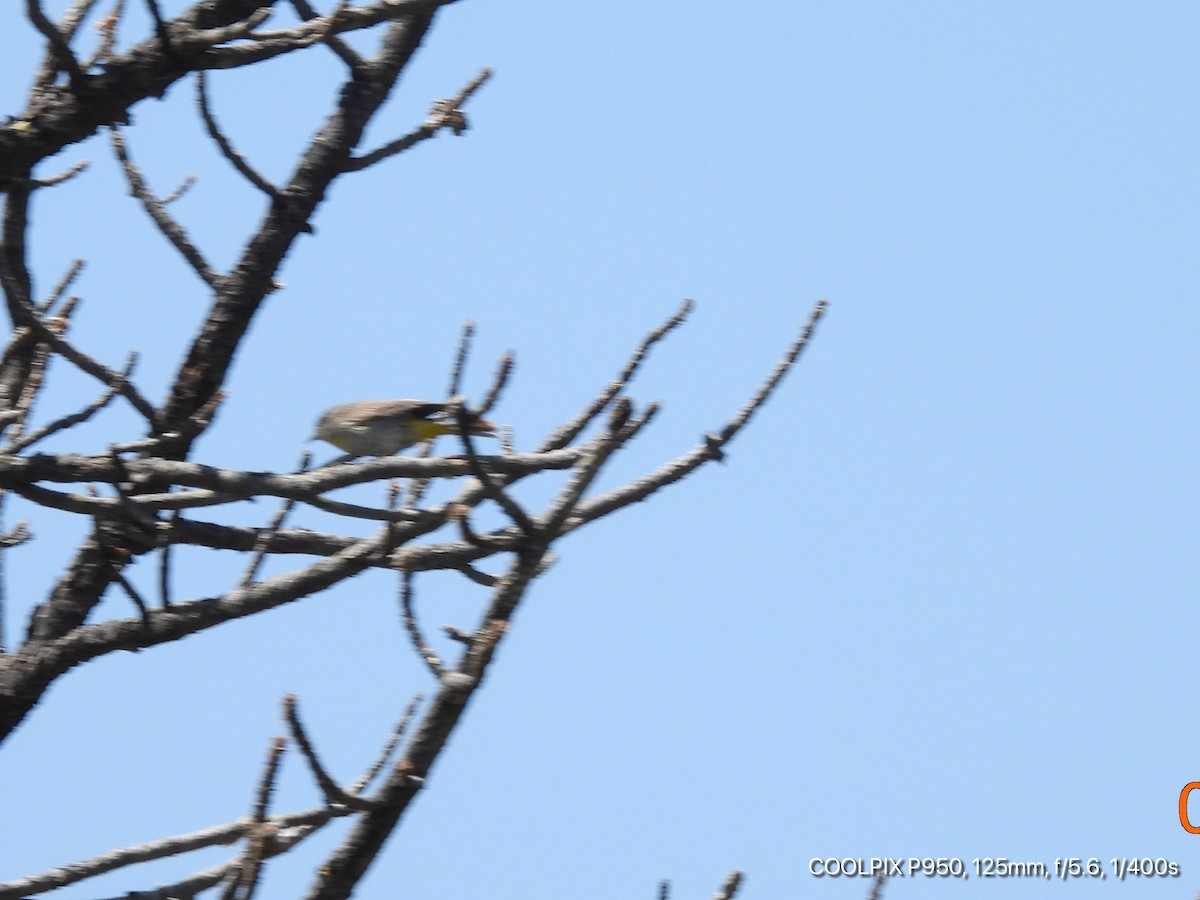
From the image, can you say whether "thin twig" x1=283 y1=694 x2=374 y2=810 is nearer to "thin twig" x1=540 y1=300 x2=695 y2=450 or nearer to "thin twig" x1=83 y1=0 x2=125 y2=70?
Result: "thin twig" x1=540 y1=300 x2=695 y2=450

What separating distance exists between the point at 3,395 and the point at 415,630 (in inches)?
110

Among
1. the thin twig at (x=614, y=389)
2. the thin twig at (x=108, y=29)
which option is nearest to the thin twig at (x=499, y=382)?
the thin twig at (x=614, y=389)

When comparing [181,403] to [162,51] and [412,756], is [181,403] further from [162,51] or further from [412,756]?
[412,756]

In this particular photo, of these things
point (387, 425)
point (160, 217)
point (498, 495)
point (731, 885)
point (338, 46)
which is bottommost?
point (731, 885)

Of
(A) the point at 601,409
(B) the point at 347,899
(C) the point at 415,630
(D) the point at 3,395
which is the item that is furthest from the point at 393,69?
(B) the point at 347,899

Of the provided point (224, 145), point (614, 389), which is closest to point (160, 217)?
point (224, 145)

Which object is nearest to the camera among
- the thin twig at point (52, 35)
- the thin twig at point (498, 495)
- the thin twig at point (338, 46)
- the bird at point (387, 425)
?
the thin twig at point (498, 495)

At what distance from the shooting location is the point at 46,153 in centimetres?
469

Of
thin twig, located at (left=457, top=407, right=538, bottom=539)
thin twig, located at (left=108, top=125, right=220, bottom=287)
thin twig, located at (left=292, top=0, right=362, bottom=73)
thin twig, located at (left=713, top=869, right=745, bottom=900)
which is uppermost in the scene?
thin twig, located at (left=292, top=0, right=362, bottom=73)

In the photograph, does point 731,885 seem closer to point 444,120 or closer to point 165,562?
point 165,562

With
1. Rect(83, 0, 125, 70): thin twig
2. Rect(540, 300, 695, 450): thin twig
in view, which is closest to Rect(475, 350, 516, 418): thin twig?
Rect(540, 300, 695, 450): thin twig

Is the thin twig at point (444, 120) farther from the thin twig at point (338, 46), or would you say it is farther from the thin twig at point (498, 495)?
the thin twig at point (498, 495)

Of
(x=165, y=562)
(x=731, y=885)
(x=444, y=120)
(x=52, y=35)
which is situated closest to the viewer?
(x=731, y=885)

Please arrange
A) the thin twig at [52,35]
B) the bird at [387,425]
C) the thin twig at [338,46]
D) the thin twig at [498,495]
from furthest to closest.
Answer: the thin twig at [338,46]
the bird at [387,425]
the thin twig at [52,35]
the thin twig at [498,495]
